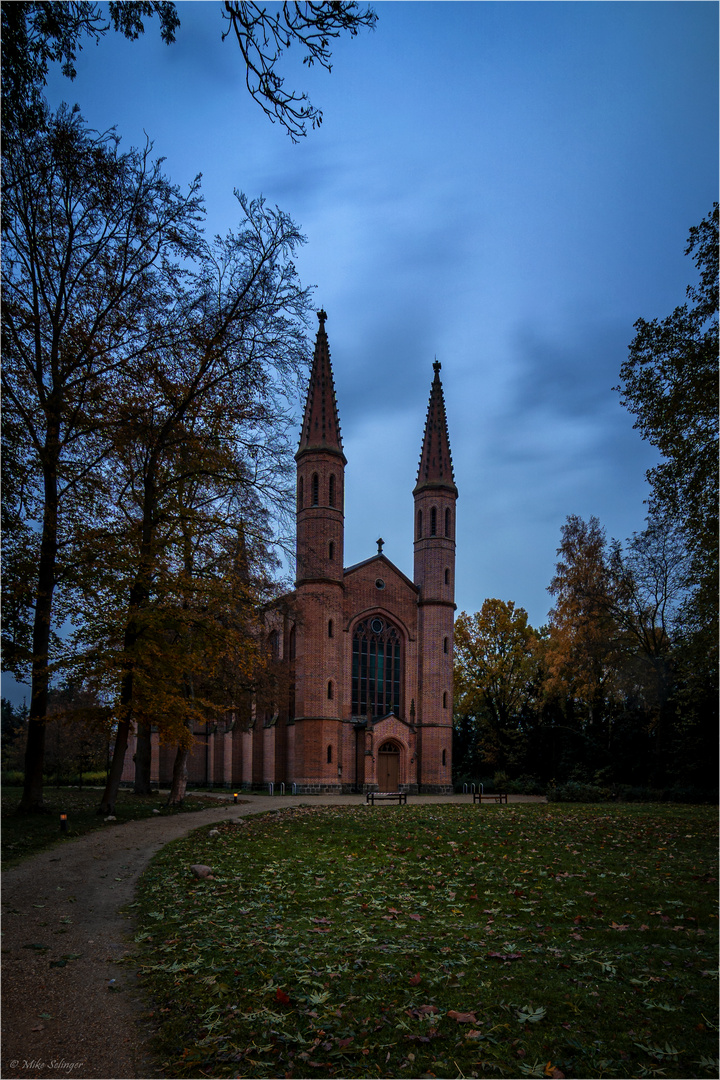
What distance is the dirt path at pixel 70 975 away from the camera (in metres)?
4.54

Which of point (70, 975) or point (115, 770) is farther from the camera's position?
point (115, 770)

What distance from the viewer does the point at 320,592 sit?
3788 centimetres

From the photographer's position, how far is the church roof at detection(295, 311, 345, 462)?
40375mm

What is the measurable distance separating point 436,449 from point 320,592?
42.4ft

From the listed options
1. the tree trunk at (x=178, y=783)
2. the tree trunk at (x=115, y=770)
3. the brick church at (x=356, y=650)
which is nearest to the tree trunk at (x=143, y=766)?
the tree trunk at (x=178, y=783)

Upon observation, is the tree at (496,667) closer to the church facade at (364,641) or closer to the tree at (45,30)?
the church facade at (364,641)

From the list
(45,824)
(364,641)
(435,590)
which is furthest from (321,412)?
(45,824)

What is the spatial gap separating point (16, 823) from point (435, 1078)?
46.9 feet

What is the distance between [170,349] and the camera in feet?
50.1

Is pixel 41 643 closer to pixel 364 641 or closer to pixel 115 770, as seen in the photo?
pixel 115 770

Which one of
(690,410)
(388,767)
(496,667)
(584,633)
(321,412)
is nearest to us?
(690,410)

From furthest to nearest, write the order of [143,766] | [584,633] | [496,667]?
[496,667]
[584,633]
[143,766]

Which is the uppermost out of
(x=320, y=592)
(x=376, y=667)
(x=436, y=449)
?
(x=436, y=449)

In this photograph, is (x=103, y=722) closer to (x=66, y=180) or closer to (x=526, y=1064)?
(x=66, y=180)
